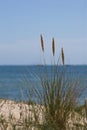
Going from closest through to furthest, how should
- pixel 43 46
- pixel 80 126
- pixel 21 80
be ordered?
pixel 80 126 → pixel 43 46 → pixel 21 80

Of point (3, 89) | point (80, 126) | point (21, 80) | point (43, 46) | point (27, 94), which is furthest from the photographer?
point (3, 89)

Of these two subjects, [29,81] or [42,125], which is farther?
[29,81]

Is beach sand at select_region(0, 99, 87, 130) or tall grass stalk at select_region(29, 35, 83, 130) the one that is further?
tall grass stalk at select_region(29, 35, 83, 130)

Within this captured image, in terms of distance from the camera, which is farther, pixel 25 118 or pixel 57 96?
pixel 57 96

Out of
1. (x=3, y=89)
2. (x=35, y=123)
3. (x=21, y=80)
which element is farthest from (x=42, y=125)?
(x=3, y=89)

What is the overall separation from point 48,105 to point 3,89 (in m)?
1.13

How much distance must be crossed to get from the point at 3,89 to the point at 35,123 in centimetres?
180

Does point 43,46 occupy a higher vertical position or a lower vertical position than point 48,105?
higher

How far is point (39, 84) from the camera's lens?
14.9 ft

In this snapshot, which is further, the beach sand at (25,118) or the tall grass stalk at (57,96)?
the tall grass stalk at (57,96)

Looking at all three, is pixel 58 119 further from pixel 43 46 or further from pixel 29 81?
pixel 43 46

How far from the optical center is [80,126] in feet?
12.0

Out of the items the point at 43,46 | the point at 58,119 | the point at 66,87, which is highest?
the point at 43,46

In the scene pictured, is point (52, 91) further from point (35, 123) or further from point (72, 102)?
point (35, 123)
